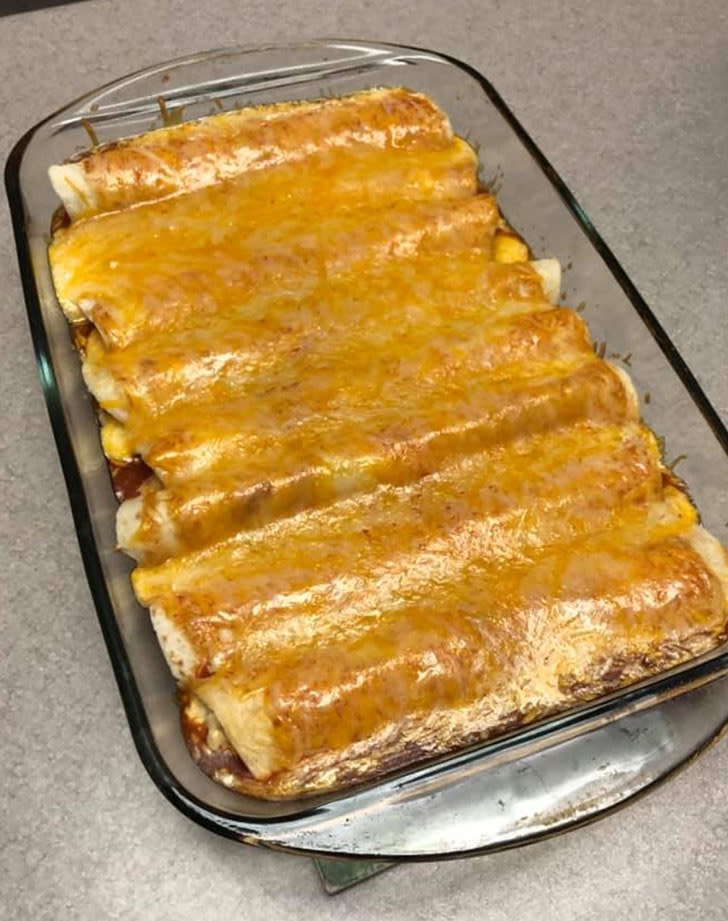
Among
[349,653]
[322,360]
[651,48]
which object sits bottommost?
[349,653]

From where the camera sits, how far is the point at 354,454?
1025 mm

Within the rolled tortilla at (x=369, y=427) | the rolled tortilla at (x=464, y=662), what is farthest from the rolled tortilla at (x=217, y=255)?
the rolled tortilla at (x=464, y=662)

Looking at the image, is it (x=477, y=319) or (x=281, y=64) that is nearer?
(x=477, y=319)

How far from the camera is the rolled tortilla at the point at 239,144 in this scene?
1180 millimetres

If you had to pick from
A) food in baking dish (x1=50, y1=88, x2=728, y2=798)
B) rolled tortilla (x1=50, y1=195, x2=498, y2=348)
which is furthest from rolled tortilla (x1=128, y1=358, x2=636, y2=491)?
rolled tortilla (x1=50, y1=195, x2=498, y2=348)

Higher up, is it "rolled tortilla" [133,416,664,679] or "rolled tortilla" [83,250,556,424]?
"rolled tortilla" [83,250,556,424]

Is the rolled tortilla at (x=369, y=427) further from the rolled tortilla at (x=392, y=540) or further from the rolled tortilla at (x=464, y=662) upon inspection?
the rolled tortilla at (x=464, y=662)

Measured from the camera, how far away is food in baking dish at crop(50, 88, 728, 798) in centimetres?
93

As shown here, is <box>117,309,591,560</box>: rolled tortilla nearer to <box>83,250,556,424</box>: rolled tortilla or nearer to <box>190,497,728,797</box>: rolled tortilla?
<box>83,250,556,424</box>: rolled tortilla

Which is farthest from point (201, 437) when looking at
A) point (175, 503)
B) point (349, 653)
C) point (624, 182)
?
point (624, 182)

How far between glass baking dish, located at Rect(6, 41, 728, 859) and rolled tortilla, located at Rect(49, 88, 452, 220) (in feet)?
0.20

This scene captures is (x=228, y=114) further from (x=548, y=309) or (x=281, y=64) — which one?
(x=548, y=309)

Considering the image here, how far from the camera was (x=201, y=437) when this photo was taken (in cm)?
101

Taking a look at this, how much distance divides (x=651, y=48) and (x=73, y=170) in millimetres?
1062
